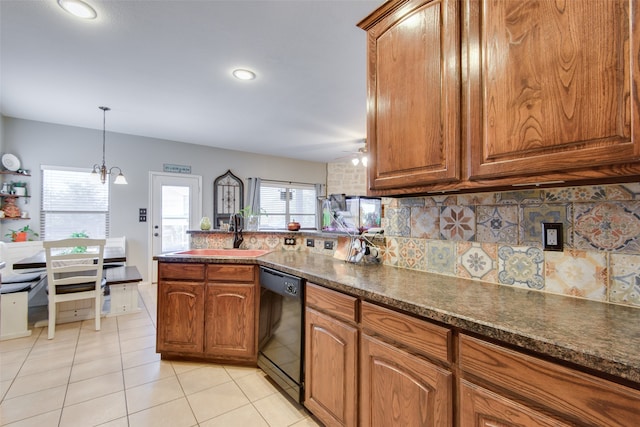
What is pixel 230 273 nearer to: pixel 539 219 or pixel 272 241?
pixel 272 241

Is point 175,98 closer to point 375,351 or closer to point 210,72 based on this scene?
point 210,72

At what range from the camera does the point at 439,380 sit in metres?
0.97

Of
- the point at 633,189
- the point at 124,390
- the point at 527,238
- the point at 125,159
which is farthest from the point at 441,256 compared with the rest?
the point at 125,159

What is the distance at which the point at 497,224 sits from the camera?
53.0 inches

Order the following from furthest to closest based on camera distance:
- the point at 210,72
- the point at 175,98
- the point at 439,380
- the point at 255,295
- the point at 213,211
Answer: the point at 213,211, the point at 175,98, the point at 210,72, the point at 255,295, the point at 439,380

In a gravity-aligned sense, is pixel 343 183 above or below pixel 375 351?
above

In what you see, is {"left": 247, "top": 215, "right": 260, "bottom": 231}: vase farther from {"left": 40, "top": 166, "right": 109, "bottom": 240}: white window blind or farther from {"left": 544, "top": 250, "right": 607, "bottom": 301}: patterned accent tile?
{"left": 40, "top": 166, "right": 109, "bottom": 240}: white window blind

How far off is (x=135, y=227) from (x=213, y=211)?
4.41 ft

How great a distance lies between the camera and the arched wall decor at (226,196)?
5707 mm

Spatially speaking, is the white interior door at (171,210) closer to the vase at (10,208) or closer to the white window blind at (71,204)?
the white window blind at (71,204)

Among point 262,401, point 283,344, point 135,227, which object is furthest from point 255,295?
point 135,227

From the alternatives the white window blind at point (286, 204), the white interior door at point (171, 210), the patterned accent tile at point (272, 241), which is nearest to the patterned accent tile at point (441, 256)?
the patterned accent tile at point (272, 241)

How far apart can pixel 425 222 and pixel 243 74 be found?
2.31m

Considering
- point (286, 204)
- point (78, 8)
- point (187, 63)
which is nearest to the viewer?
point (78, 8)
